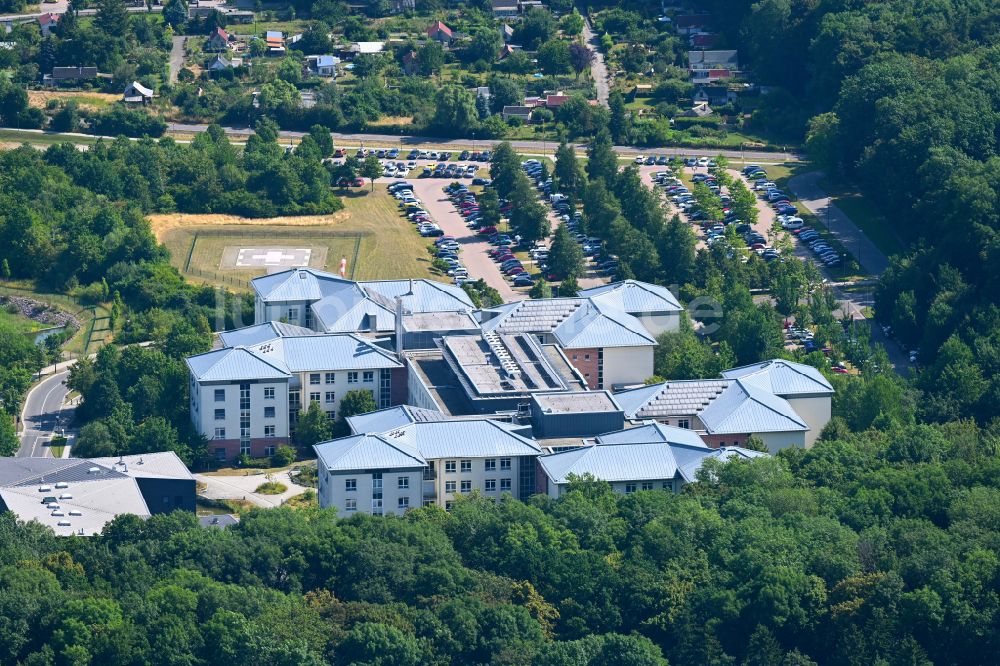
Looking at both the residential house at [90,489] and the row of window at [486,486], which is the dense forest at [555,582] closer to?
the residential house at [90,489]

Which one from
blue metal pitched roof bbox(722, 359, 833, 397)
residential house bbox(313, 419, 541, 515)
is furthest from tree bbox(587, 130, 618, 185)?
residential house bbox(313, 419, 541, 515)

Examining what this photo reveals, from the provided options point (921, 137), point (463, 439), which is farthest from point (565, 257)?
point (463, 439)

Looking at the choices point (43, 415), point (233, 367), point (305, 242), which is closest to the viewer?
point (233, 367)

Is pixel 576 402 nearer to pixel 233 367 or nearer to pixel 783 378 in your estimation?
pixel 783 378

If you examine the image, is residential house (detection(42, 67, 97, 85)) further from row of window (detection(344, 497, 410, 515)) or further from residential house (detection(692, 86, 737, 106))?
row of window (detection(344, 497, 410, 515))

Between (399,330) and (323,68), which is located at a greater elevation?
(399,330)

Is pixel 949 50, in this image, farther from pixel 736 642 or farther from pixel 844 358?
pixel 736 642
